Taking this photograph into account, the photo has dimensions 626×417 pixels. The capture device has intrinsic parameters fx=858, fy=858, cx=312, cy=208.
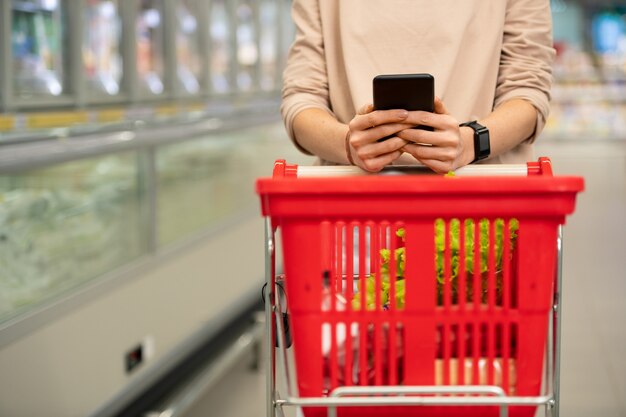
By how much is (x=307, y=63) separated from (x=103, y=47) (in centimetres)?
344

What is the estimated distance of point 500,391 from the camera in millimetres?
1170

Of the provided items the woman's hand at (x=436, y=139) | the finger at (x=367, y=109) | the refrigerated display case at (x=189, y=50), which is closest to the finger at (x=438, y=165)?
the woman's hand at (x=436, y=139)

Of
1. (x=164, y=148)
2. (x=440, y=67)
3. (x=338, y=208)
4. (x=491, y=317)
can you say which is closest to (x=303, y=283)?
(x=338, y=208)

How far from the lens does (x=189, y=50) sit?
674 centimetres

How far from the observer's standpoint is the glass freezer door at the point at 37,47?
162 inches

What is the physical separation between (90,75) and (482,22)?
360cm

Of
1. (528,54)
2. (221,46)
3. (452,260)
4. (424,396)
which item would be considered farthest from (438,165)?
(221,46)

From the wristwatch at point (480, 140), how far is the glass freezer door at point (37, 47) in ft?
9.67

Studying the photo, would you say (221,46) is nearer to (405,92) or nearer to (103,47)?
(103,47)

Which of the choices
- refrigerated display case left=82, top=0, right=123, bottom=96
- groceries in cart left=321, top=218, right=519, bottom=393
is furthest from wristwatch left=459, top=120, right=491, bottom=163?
refrigerated display case left=82, top=0, right=123, bottom=96

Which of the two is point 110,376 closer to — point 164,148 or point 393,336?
point 164,148

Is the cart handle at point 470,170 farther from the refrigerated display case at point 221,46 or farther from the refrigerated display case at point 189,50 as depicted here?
the refrigerated display case at point 221,46

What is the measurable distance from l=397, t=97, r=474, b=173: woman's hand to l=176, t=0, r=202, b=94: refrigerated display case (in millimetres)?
5112

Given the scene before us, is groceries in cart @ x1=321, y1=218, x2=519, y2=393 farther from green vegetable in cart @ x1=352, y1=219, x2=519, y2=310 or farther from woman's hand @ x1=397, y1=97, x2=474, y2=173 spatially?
woman's hand @ x1=397, y1=97, x2=474, y2=173
